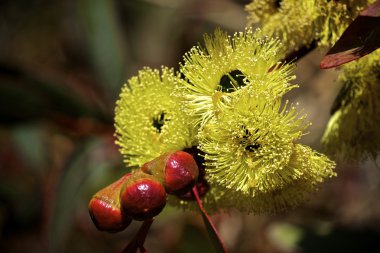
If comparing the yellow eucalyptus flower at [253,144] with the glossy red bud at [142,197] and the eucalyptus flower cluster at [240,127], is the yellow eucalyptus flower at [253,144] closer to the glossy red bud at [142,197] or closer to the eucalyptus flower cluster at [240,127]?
the eucalyptus flower cluster at [240,127]

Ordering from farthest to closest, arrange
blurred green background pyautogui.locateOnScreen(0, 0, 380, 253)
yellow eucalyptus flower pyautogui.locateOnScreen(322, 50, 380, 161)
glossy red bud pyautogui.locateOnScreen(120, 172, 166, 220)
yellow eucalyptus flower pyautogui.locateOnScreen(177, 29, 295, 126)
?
blurred green background pyautogui.locateOnScreen(0, 0, 380, 253) → yellow eucalyptus flower pyautogui.locateOnScreen(322, 50, 380, 161) → yellow eucalyptus flower pyautogui.locateOnScreen(177, 29, 295, 126) → glossy red bud pyautogui.locateOnScreen(120, 172, 166, 220)

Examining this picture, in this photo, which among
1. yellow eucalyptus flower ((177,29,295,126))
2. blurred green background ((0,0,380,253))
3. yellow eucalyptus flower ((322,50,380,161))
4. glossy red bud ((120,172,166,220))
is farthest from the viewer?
blurred green background ((0,0,380,253))

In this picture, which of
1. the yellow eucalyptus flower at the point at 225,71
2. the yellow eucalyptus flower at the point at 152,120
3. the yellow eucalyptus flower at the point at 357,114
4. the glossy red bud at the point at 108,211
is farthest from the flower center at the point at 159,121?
the yellow eucalyptus flower at the point at 357,114

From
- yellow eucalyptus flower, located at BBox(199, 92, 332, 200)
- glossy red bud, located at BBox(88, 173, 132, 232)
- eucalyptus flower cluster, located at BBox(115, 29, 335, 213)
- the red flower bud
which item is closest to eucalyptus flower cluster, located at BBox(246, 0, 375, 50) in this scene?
eucalyptus flower cluster, located at BBox(115, 29, 335, 213)

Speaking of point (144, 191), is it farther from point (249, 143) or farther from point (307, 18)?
point (307, 18)

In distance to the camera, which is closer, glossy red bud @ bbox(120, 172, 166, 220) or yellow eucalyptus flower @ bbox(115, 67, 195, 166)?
glossy red bud @ bbox(120, 172, 166, 220)

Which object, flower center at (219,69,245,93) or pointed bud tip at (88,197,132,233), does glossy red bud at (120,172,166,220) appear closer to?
pointed bud tip at (88,197,132,233)
